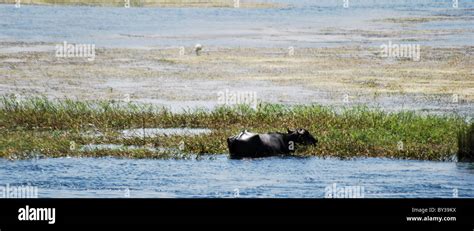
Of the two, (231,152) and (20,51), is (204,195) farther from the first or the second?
(20,51)

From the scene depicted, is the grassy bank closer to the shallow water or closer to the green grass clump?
the shallow water

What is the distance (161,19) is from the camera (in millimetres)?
14953

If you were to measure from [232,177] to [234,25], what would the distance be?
2.20 meters

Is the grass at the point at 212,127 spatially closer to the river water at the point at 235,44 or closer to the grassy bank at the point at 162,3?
the river water at the point at 235,44

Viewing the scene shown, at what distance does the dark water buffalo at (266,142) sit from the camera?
13742 mm

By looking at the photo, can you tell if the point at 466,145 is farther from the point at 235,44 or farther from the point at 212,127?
the point at 235,44

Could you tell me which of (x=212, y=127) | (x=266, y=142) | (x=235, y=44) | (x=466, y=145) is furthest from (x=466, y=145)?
(x=235, y=44)

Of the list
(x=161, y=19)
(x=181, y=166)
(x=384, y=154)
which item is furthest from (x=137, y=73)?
(x=384, y=154)

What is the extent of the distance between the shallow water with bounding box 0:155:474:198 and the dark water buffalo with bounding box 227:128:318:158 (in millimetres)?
154

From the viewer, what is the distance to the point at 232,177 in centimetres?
1334

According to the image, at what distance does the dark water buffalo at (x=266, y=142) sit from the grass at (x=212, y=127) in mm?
130

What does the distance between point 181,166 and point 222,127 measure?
3.72 ft

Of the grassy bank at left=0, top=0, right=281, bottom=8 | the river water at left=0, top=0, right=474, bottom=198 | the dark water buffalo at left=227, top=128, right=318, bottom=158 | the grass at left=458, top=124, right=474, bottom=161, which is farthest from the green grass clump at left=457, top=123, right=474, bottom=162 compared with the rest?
the grassy bank at left=0, top=0, right=281, bottom=8
